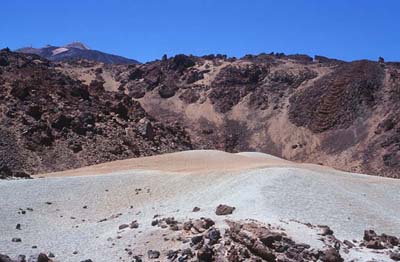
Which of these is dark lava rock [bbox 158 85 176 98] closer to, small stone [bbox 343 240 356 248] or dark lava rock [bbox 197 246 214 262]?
small stone [bbox 343 240 356 248]

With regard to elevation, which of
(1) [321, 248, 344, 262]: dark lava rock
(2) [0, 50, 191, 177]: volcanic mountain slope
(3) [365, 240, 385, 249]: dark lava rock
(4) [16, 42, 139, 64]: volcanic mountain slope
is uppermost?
(4) [16, 42, 139, 64]: volcanic mountain slope

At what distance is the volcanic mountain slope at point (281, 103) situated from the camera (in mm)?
54781

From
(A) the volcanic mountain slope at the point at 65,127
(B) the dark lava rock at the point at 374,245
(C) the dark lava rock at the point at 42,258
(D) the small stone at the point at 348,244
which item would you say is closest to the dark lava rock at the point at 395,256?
(B) the dark lava rock at the point at 374,245

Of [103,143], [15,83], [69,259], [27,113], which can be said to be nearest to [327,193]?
[69,259]

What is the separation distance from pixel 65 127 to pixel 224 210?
71.3 ft

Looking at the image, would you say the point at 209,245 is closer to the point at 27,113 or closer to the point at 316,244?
the point at 316,244

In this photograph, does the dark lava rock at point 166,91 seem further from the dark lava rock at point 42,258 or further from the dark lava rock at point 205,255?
the dark lava rock at point 205,255

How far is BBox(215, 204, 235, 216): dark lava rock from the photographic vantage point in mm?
17048

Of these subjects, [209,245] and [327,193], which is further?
[327,193]

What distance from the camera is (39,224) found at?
19.9 m

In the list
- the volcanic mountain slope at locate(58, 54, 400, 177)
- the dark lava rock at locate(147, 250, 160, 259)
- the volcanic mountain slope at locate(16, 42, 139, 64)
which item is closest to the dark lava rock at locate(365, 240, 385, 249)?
the dark lava rock at locate(147, 250, 160, 259)

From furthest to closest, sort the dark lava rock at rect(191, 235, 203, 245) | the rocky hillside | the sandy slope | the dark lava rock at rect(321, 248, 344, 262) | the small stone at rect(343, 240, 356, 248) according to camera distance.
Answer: the rocky hillside → the sandy slope → the small stone at rect(343, 240, 356, 248) → the dark lava rock at rect(191, 235, 203, 245) → the dark lava rock at rect(321, 248, 344, 262)

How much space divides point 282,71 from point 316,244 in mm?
59172

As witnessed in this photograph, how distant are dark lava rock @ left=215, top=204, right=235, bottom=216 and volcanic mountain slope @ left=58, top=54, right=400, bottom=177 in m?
32.7
